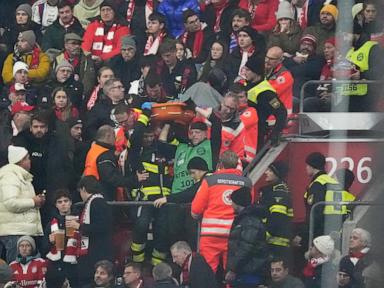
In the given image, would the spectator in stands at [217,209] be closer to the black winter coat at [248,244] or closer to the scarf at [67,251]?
the black winter coat at [248,244]

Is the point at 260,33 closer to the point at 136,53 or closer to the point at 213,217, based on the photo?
the point at 136,53

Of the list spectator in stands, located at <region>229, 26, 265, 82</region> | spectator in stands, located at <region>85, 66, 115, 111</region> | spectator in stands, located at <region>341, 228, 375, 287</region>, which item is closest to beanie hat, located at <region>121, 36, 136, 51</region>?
spectator in stands, located at <region>85, 66, 115, 111</region>

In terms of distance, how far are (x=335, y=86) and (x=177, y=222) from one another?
271 cm

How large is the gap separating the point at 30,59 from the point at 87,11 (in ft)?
4.44

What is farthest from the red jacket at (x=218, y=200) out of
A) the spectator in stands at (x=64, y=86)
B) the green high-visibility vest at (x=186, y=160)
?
the spectator in stands at (x=64, y=86)

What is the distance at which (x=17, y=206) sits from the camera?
14.0 meters

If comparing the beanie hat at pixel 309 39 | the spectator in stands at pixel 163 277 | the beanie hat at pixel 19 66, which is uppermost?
the beanie hat at pixel 309 39

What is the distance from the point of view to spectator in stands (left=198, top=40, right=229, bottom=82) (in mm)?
14595

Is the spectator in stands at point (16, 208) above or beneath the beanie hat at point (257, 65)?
beneath

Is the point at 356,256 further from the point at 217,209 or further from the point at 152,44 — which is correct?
the point at 152,44

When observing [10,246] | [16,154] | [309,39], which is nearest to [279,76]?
[309,39]

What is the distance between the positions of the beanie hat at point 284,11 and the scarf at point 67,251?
327cm

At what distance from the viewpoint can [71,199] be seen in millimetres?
13938

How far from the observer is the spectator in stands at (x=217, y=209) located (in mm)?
12141
